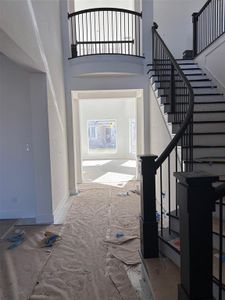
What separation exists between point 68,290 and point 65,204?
111 inches

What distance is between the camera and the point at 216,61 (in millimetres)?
4723

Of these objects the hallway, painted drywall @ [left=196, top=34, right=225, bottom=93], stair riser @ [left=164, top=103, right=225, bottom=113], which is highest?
A: painted drywall @ [left=196, top=34, right=225, bottom=93]

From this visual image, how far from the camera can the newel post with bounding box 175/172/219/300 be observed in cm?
125

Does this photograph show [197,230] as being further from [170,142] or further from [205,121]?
[205,121]

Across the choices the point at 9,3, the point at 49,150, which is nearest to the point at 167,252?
the point at 49,150

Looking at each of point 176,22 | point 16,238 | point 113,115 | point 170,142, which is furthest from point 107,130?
point 170,142

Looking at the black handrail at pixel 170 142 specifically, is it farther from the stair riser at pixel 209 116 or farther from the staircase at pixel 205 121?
the stair riser at pixel 209 116

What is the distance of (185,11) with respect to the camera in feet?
23.6

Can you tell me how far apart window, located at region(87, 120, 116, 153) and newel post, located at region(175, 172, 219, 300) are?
11511 millimetres

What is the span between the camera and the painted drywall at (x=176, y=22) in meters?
7.20

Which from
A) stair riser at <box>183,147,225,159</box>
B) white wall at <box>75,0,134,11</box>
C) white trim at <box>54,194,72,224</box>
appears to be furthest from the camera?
white wall at <box>75,0,134,11</box>

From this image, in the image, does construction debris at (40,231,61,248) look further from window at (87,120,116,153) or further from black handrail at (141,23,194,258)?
window at (87,120,116,153)

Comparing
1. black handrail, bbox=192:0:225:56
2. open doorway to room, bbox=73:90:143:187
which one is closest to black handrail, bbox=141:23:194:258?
black handrail, bbox=192:0:225:56

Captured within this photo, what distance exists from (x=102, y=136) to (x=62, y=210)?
846cm
